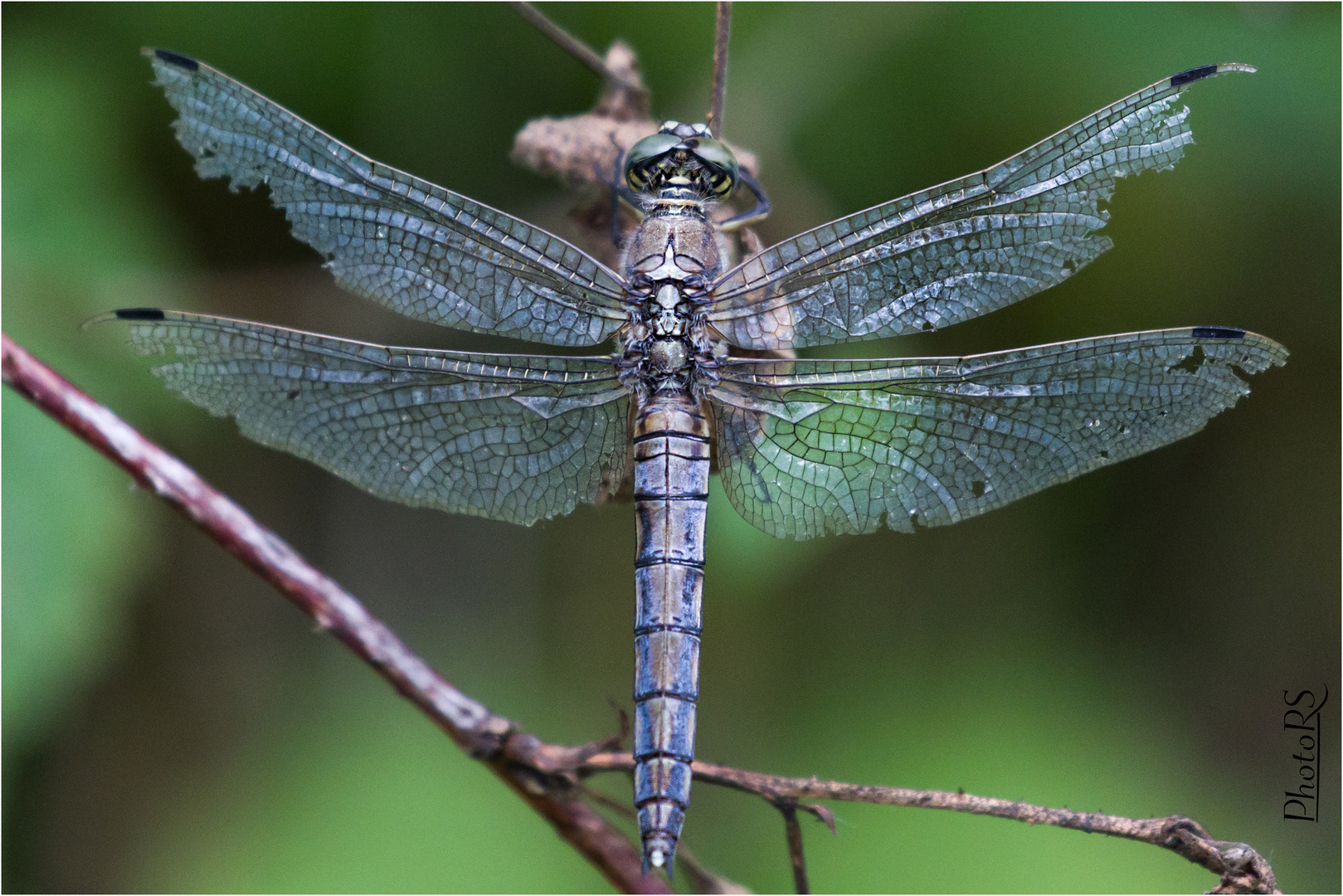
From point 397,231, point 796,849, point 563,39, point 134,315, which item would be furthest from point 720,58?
point 796,849

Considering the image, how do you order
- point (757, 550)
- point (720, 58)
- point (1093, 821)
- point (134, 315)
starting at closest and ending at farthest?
1. point (1093, 821)
2. point (134, 315)
3. point (720, 58)
4. point (757, 550)

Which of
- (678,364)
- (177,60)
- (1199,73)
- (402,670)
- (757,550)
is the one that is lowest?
(402,670)

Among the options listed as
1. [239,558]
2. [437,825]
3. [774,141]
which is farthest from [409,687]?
[774,141]

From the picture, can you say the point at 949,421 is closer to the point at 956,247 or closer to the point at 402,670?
the point at 956,247

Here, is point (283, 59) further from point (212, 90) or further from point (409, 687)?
point (409, 687)

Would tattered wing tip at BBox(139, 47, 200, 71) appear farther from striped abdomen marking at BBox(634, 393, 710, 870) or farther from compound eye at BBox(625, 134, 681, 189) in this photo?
striped abdomen marking at BBox(634, 393, 710, 870)

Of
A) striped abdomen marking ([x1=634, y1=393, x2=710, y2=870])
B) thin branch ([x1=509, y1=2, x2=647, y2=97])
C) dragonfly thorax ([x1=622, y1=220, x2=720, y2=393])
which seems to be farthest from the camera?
thin branch ([x1=509, y1=2, x2=647, y2=97])

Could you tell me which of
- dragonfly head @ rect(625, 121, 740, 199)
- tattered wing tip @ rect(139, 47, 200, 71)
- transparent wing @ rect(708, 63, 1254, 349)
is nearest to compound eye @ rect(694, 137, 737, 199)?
dragonfly head @ rect(625, 121, 740, 199)
